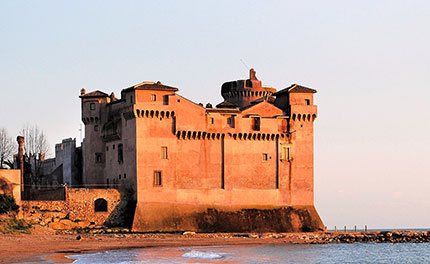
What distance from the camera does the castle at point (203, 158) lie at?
229 ft

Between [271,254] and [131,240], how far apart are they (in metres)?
10.7

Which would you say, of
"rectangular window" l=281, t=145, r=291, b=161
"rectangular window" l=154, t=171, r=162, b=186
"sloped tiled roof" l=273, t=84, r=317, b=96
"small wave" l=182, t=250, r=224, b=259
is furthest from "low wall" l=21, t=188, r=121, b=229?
"sloped tiled roof" l=273, t=84, r=317, b=96

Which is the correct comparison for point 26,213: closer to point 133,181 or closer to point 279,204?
point 133,181

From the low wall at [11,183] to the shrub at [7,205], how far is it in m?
0.44

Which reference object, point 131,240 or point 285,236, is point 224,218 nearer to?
point 285,236

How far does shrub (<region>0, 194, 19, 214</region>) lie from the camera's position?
63284 mm

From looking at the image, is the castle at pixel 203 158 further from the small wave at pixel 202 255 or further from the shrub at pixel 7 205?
the small wave at pixel 202 255

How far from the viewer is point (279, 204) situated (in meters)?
74.4

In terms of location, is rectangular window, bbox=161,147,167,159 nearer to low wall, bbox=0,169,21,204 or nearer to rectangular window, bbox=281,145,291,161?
rectangular window, bbox=281,145,291,161

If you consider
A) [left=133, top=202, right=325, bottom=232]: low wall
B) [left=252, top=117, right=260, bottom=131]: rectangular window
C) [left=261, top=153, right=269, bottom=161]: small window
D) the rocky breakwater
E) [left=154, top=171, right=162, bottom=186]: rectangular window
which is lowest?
the rocky breakwater

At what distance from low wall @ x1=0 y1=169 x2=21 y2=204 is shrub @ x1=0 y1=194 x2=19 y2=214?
17.3 inches

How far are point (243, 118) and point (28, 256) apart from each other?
27514 millimetres

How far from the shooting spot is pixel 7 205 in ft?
208

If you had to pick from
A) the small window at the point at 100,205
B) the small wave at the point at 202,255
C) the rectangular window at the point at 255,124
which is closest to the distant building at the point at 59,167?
the small window at the point at 100,205
